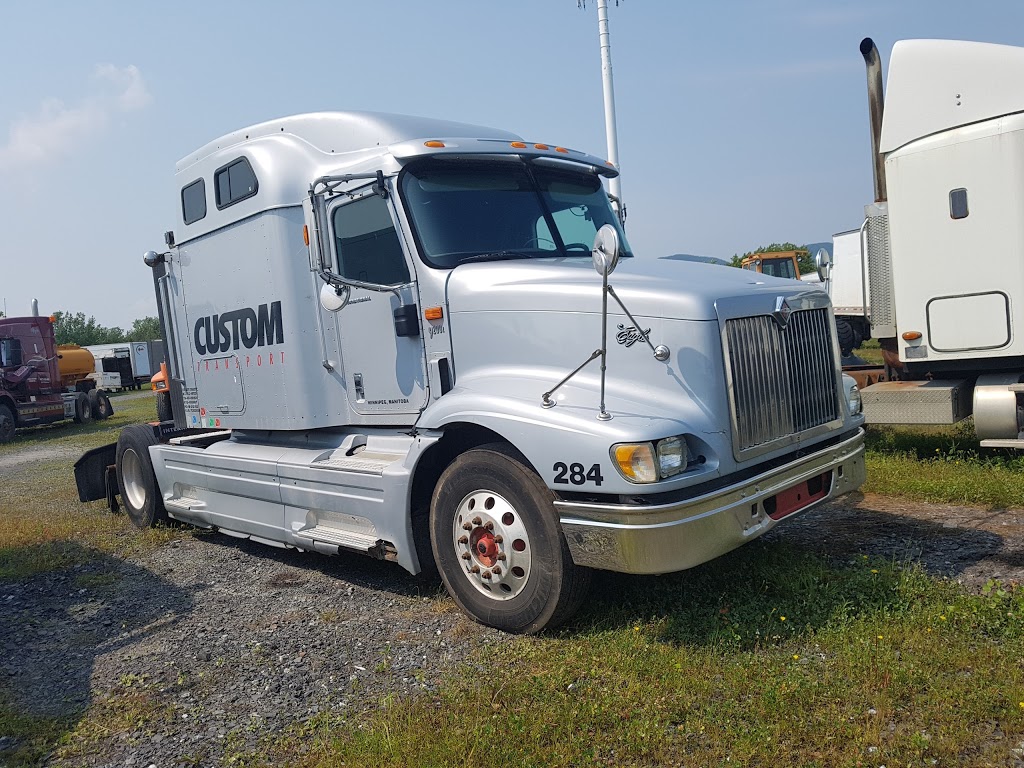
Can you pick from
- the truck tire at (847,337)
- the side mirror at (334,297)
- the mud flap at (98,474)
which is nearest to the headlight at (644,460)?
the side mirror at (334,297)

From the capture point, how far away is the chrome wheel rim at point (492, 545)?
4.71 metres

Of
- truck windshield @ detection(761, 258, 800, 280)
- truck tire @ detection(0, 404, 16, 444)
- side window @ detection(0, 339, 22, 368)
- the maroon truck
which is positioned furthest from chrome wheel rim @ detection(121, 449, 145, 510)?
truck windshield @ detection(761, 258, 800, 280)

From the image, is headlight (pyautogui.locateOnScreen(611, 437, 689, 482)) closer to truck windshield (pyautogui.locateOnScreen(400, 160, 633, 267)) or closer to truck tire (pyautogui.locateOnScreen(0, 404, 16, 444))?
truck windshield (pyautogui.locateOnScreen(400, 160, 633, 267))

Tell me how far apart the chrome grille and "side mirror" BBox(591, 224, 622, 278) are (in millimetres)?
802

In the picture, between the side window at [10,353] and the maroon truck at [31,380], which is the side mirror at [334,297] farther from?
the side window at [10,353]

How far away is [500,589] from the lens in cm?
484

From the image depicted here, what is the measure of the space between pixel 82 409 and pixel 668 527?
977 inches

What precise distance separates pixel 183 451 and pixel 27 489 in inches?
249

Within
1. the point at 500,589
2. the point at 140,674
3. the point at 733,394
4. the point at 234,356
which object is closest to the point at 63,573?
the point at 234,356

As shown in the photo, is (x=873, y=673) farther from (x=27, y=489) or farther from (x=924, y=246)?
(x=27, y=489)

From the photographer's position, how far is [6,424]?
22.1 m

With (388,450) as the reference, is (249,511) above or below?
below

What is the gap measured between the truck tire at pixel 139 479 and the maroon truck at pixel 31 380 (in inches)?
615

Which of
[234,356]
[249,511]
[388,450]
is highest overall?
[234,356]
